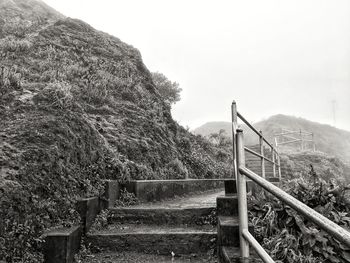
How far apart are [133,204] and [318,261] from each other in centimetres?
286

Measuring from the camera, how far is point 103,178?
5.01 m

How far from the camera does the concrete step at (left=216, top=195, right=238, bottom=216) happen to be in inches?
143

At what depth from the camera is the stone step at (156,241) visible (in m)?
3.75

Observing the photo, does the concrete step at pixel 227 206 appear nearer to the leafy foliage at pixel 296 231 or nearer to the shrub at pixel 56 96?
the leafy foliage at pixel 296 231

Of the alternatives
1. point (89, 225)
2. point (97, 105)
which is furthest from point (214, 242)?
point (97, 105)

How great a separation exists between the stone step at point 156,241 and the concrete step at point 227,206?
0.30 m

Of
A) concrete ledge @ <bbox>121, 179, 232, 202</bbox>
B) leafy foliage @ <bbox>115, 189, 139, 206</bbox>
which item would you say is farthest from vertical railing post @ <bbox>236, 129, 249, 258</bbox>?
concrete ledge @ <bbox>121, 179, 232, 202</bbox>

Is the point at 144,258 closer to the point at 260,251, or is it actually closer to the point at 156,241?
the point at 156,241

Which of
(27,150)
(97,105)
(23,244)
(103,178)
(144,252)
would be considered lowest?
(144,252)

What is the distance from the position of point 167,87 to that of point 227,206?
59.9 feet

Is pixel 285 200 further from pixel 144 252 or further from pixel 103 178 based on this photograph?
pixel 103 178

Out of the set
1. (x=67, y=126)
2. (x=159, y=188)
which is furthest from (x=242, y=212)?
(x=159, y=188)

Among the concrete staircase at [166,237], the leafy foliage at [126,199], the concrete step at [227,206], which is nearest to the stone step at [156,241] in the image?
the concrete staircase at [166,237]

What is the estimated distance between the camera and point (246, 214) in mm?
2701
